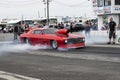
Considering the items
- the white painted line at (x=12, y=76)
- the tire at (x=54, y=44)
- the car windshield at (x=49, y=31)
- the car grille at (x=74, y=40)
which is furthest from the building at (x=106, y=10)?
the white painted line at (x=12, y=76)

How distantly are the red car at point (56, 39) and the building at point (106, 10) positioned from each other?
24.1 meters

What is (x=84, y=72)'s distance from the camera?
35.2 feet

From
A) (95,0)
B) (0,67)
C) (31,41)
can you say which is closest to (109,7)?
(95,0)

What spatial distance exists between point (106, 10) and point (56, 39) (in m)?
26.6

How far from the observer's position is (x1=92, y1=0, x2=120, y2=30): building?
4456 centimetres

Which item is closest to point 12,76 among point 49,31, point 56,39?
point 56,39

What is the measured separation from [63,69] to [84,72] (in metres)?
0.98

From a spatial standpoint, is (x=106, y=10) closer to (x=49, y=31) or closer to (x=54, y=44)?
(x=49, y=31)

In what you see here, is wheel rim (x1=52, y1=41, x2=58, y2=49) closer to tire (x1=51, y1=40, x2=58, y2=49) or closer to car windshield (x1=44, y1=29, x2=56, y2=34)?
tire (x1=51, y1=40, x2=58, y2=49)

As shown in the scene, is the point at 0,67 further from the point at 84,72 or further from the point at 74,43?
the point at 74,43

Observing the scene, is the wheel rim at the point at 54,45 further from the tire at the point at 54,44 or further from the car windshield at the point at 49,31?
the car windshield at the point at 49,31

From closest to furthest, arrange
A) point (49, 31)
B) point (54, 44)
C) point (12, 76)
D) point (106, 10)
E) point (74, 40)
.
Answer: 1. point (12, 76)
2. point (74, 40)
3. point (54, 44)
4. point (49, 31)
5. point (106, 10)

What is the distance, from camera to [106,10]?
45562mm

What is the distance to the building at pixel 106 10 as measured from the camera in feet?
146
